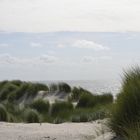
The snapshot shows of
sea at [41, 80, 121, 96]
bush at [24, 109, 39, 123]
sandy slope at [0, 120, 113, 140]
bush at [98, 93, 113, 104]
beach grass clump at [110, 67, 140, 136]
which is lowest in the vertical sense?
sea at [41, 80, 121, 96]

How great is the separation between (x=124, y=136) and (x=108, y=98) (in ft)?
37.8

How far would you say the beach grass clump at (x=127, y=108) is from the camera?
7.52m

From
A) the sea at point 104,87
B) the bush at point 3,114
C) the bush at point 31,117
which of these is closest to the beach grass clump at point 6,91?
the sea at point 104,87

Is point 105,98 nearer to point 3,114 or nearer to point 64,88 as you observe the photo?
point 64,88

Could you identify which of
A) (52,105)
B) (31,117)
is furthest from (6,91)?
(31,117)

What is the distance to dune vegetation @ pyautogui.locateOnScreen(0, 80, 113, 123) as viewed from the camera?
14113 millimetres

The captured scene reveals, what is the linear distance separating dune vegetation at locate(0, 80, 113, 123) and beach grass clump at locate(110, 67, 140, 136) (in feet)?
1.39

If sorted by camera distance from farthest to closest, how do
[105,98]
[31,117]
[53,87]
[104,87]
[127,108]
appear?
[104,87]
[53,87]
[105,98]
[31,117]
[127,108]

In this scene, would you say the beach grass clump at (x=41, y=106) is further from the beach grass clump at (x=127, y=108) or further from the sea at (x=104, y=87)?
the beach grass clump at (x=127, y=108)

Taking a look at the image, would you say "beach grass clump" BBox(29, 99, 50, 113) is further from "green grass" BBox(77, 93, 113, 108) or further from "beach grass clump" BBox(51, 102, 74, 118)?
"green grass" BBox(77, 93, 113, 108)

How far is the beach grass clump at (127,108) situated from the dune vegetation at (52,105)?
0.42 metres

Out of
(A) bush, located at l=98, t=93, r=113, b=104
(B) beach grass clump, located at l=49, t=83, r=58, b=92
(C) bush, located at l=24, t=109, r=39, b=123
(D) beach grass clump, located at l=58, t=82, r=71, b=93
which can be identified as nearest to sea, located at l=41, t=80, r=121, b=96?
(B) beach grass clump, located at l=49, t=83, r=58, b=92

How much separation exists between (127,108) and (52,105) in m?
10.5

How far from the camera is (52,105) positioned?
1800cm
